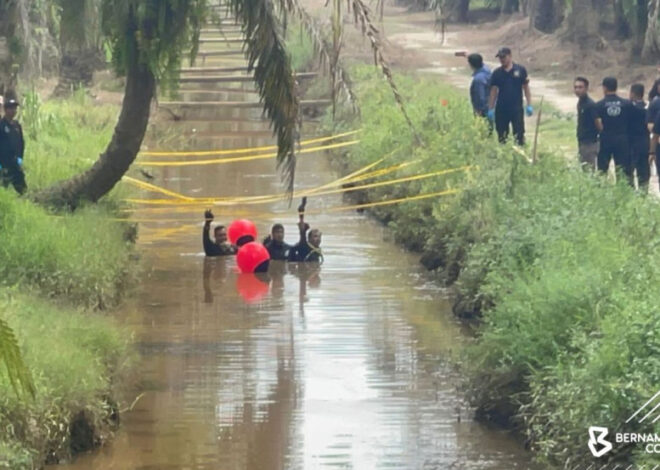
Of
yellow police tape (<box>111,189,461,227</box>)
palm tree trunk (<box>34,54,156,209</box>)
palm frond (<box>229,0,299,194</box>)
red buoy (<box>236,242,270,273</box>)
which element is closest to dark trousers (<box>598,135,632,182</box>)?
yellow police tape (<box>111,189,461,227</box>)

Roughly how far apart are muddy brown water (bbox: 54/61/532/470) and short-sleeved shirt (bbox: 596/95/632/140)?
8.82 feet

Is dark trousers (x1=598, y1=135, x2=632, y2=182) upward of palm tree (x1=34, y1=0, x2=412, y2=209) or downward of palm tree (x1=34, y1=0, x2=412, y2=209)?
downward

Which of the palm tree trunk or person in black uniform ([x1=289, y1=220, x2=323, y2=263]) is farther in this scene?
person in black uniform ([x1=289, y1=220, x2=323, y2=263])

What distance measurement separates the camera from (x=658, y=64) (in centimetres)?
3428

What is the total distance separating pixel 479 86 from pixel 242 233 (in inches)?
186

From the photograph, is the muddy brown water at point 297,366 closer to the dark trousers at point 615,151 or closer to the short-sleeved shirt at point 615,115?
the dark trousers at point 615,151

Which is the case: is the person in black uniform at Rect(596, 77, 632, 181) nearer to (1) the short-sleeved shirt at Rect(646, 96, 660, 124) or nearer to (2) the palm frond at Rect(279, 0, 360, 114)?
(1) the short-sleeved shirt at Rect(646, 96, 660, 124)

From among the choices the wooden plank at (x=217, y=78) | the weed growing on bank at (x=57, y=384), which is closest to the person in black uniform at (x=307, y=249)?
the weed growing on bank at (x=57, y=384)

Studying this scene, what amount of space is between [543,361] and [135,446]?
9.41 ft

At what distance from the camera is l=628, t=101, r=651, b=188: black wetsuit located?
17438 millimetres

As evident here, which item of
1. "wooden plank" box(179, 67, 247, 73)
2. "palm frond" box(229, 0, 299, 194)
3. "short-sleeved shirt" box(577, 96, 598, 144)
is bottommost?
"wooden plank" box(179, 67, 247, 73)

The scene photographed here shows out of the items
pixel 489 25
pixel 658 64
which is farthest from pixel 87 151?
pixel 489 25

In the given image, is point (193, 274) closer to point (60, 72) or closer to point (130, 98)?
point (130, 98)

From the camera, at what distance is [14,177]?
686 inches
